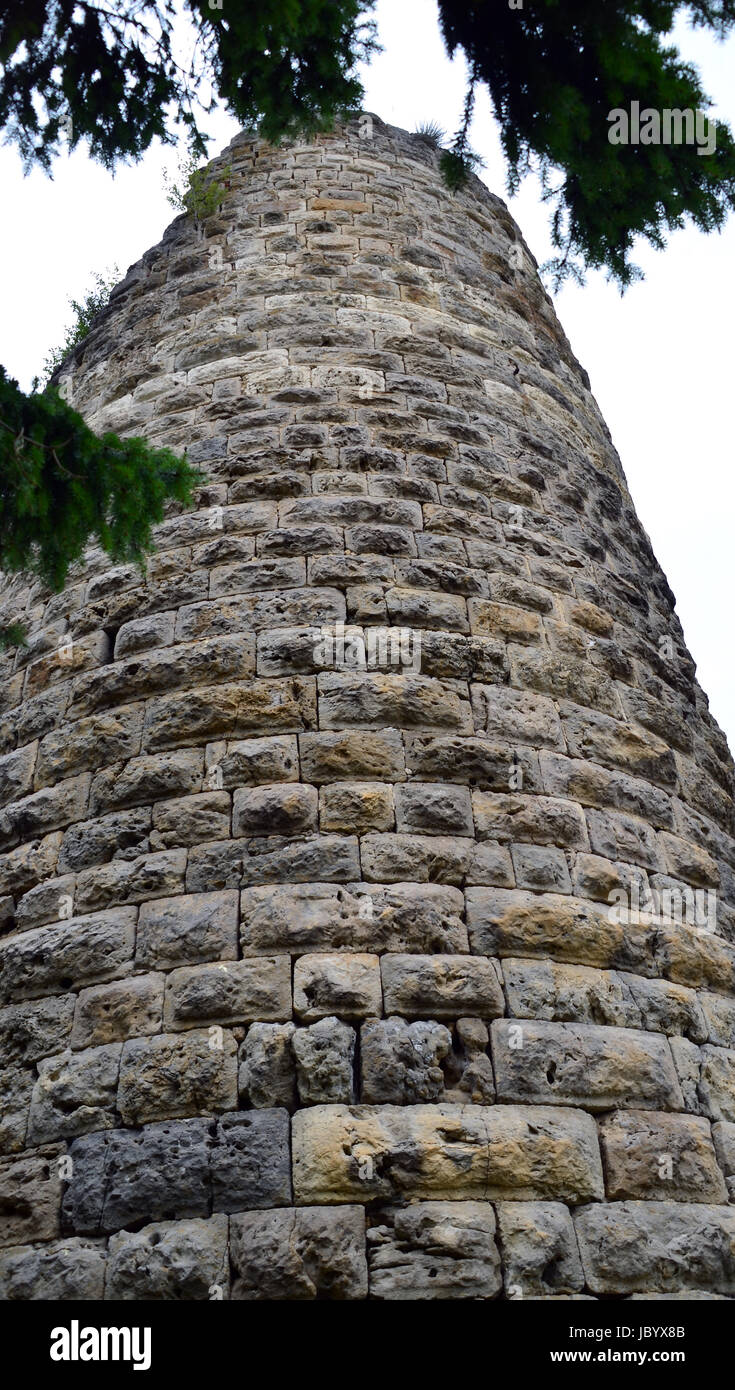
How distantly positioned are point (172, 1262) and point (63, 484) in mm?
2175

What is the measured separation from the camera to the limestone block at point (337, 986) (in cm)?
307

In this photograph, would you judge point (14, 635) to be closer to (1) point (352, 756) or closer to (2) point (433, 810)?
(1) point (352, 756)

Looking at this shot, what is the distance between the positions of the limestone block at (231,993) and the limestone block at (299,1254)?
498mm

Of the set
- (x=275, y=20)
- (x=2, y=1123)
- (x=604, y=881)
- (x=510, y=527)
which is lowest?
(x=2, y=1123)

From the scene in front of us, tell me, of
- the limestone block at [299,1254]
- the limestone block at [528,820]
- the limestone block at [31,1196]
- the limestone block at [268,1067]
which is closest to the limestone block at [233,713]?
the limestone block at [528,820]

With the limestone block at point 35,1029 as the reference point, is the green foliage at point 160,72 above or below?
above

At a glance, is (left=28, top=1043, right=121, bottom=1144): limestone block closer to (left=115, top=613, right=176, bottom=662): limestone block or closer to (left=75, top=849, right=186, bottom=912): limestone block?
(left=75, top=849, right=186, bottom=912): limestone block

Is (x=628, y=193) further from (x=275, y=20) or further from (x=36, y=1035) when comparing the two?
(x=36, y=1035)

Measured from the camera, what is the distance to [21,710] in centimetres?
432

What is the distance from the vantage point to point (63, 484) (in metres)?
3.58

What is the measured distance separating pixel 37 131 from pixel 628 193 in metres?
2.00

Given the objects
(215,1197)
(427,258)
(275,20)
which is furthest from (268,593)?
(427,258)

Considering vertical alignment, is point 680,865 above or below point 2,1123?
above

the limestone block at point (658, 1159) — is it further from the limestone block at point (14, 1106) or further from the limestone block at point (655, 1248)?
the limestone block at point (14, 1106)
